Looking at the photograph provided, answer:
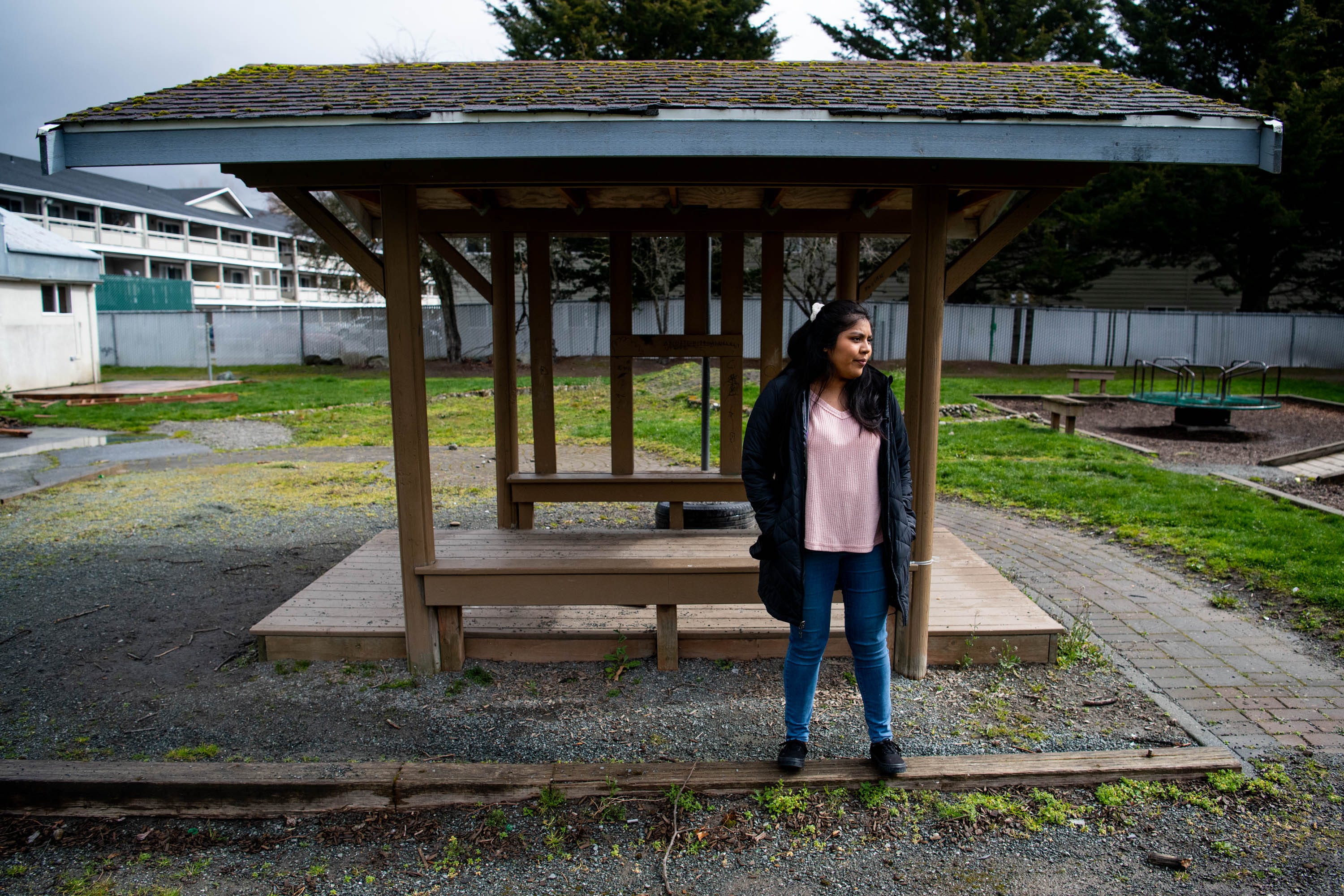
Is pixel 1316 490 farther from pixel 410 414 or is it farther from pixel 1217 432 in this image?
pixel 410 414

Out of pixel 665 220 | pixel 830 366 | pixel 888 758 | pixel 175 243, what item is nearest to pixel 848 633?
pixel 888 758

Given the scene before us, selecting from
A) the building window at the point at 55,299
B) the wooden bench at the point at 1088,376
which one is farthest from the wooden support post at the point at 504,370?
the building window at the point at 55,299

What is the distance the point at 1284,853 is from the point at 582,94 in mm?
3863

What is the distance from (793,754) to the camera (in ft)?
11.2

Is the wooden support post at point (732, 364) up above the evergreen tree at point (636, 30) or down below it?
below

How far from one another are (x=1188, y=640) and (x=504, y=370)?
4.44m

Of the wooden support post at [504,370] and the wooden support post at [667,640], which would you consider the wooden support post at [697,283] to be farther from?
the wooden support post at [667,640]

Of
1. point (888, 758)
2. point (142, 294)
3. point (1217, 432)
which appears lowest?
point (888, 758)

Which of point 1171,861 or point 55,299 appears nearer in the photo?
point 1171,861

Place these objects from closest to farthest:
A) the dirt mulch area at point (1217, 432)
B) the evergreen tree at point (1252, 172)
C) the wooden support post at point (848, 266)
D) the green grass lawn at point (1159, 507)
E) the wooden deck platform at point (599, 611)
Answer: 1. the wooden deck platform at point (599, 611)
2. the green grass lawn at point (1159, 507)
3. the wooden support post at point (848, 266)
4. the dirt mulch area at point (1217, 432)
5. the evergreen tree at point (1252, 172)

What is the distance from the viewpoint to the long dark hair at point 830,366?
125 inches

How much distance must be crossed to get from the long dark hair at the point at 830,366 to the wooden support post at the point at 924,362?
31.7 inches

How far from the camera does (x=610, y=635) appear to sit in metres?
4.56

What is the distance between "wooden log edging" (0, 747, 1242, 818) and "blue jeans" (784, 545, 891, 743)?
9.3 inches
